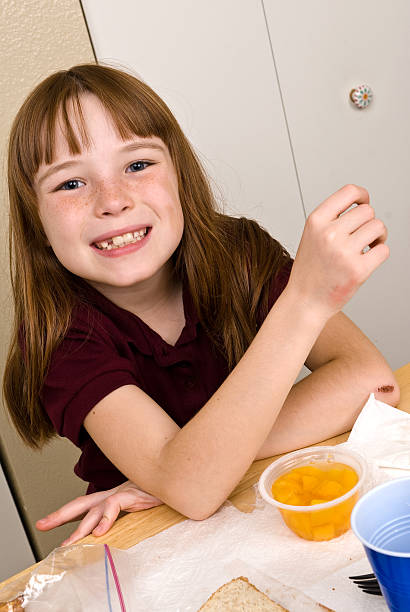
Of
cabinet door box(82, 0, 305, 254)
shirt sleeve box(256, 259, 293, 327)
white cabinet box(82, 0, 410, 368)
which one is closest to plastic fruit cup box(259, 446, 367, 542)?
shirt sleeve box(256, 259, 293, 327)

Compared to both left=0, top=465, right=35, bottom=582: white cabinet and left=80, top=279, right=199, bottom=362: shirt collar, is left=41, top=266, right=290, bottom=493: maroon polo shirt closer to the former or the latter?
left=80, top=279, right=199, bottom=362: shirt collar

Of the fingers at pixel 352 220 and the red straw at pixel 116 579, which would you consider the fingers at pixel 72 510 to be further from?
the fingers at pixel 352 220

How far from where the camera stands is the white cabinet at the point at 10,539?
5.47ft

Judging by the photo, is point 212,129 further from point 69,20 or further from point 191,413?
point 191,413

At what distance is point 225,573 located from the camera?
63 centimetres

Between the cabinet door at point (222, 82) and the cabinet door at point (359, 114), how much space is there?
56mm

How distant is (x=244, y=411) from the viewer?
0.75 m

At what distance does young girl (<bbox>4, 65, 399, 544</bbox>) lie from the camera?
745mm

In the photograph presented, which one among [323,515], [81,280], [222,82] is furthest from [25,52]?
[323,515]

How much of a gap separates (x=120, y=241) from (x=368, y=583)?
61 centimetres

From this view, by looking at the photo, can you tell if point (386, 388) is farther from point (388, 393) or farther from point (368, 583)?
point (368, 583)

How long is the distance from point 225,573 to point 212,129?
52.0 inches

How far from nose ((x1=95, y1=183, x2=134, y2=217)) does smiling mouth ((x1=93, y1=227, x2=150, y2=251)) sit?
0.04 m

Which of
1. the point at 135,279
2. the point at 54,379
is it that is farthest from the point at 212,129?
the point at 54,379
